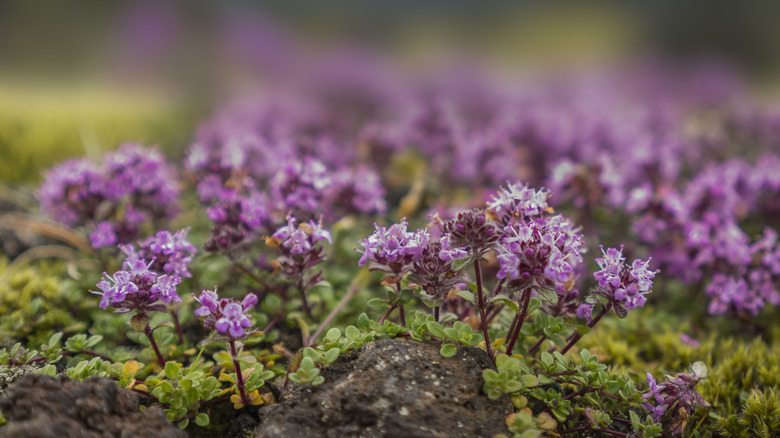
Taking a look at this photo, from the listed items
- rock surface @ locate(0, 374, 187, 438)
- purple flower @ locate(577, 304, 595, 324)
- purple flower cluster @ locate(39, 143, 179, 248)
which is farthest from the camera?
purple flower cluster @ locate(39, 143, 179, 248)

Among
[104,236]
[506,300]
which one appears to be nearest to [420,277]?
[506,300]

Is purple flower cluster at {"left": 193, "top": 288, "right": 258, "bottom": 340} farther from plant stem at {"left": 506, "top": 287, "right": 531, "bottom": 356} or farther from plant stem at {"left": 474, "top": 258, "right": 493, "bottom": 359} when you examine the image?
plant stem at {"left": 506, "top": 287, "right": 531, "bottom": 356}

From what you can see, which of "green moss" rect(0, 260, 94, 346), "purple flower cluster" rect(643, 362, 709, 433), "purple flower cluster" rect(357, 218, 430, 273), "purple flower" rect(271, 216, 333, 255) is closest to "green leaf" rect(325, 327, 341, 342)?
"purple flower cluster" rect(357, 218, 430, 273)

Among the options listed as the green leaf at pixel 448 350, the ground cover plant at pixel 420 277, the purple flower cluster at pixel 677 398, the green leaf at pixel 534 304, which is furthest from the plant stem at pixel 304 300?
the purple flower cluster at pixel 677 398

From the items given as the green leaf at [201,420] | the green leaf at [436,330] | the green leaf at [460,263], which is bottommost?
the green leaf at [201,420]

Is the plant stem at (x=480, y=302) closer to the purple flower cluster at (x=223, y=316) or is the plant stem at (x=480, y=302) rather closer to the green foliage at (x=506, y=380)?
the green foliage at (x=506, y=380)

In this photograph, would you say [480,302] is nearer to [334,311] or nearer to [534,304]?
[534,304]
